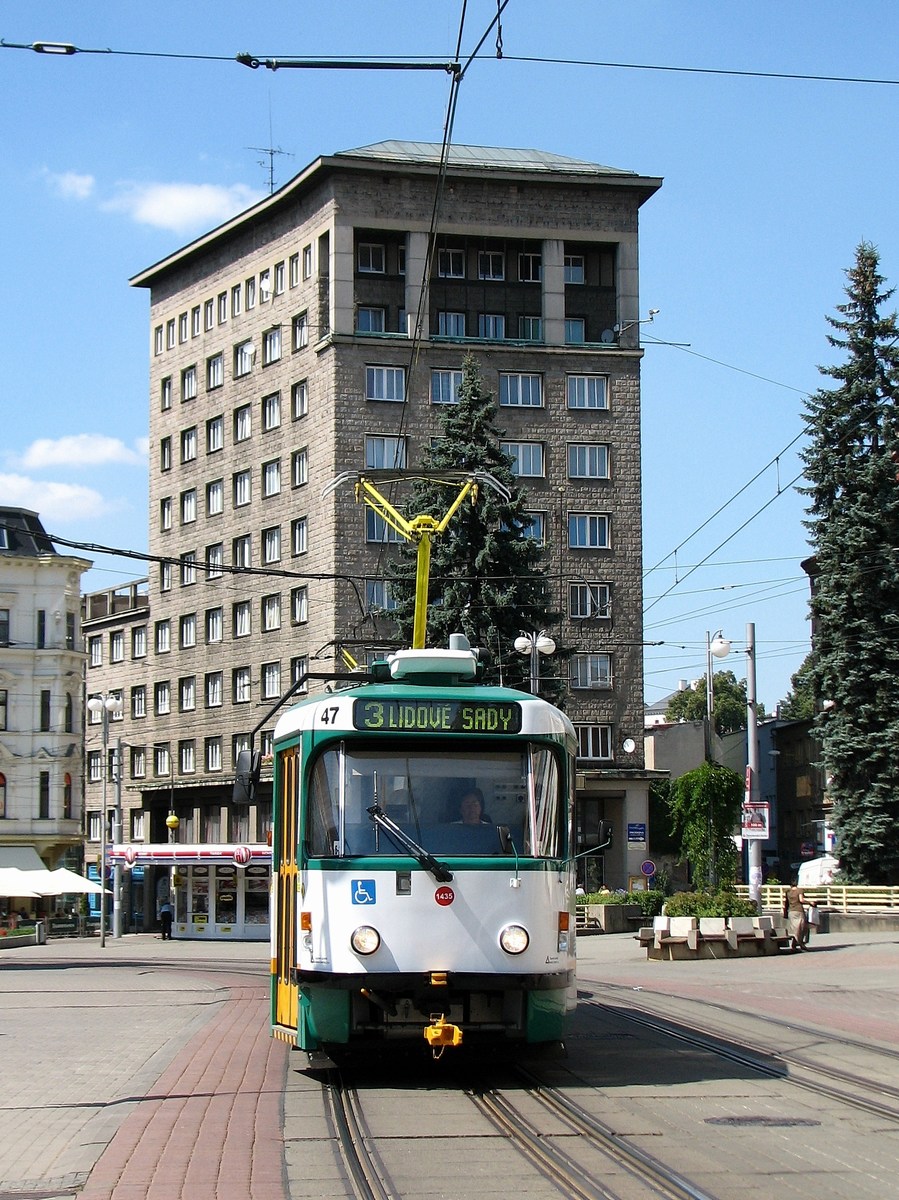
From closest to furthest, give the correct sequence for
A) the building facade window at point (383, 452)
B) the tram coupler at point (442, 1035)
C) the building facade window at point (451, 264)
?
the tram coupler at point (442, 1035) < the building facade window at point (383, 452) < the building facade window at point (451, 264)

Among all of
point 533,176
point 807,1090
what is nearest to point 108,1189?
point 807,1090

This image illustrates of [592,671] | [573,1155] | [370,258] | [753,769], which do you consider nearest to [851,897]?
[753,769]

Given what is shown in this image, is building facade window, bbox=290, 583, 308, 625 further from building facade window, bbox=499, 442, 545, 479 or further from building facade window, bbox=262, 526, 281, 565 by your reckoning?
building facade window, bbox=499, 442, 545, 479

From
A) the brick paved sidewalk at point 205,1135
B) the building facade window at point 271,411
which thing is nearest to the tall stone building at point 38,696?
the building facade window at point 271,411

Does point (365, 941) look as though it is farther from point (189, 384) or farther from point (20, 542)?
point (20, 542)

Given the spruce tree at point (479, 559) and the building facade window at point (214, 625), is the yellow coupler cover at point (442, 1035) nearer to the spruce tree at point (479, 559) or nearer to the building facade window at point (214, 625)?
the spruce tree at point (479, 559)

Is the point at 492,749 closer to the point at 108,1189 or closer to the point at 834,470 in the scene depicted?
the point at 108,1189

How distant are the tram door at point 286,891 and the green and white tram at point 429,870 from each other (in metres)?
0.04

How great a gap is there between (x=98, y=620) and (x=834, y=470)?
42.7 meters

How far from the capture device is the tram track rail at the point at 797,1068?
11781mm

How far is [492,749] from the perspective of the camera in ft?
40.4

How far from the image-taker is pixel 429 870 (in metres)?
11.8

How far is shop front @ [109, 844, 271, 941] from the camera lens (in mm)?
53844

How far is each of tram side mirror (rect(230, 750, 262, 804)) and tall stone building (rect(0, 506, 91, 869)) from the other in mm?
61631
